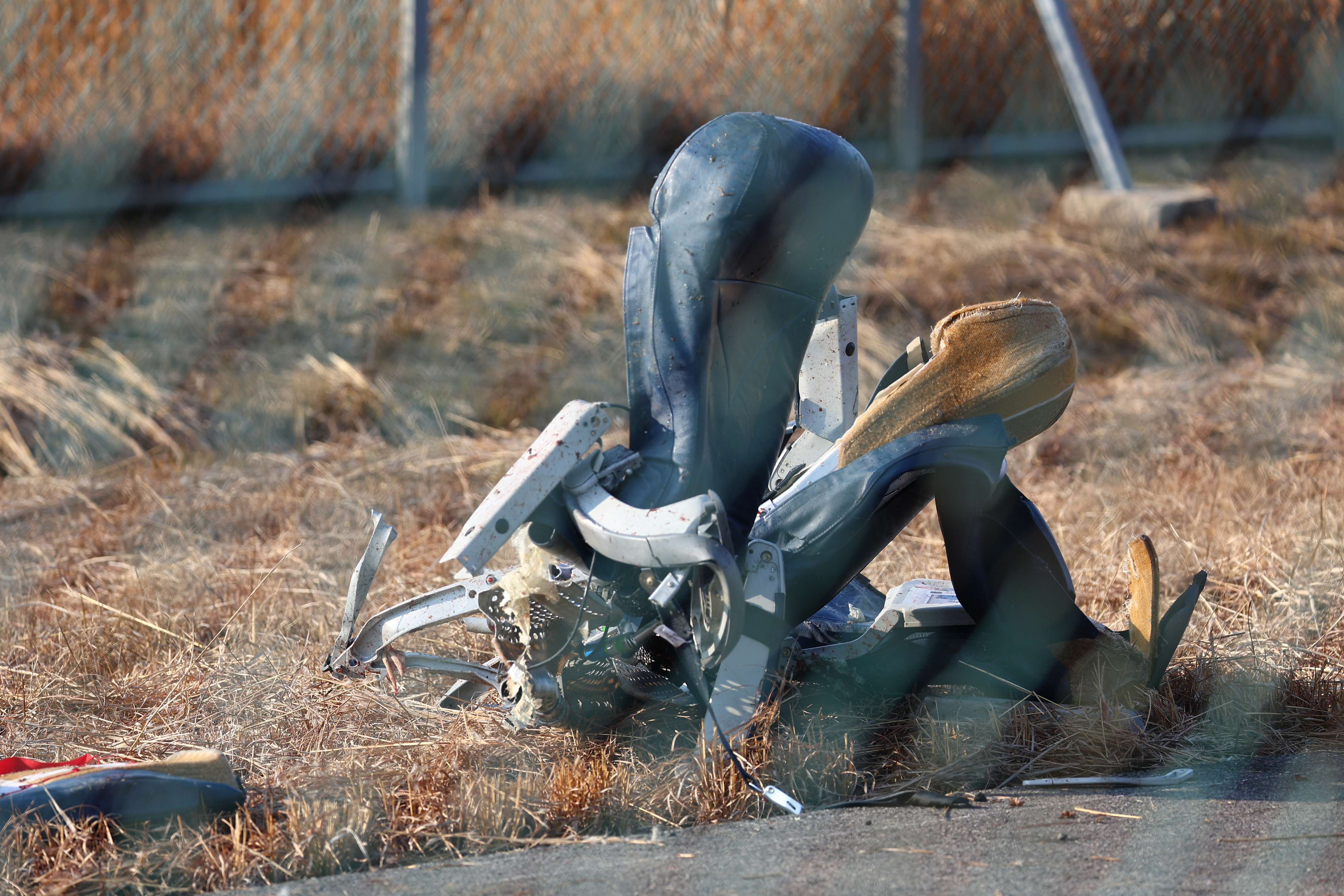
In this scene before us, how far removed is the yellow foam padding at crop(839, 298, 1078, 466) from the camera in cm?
230

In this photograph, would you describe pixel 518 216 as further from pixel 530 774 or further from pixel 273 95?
pixel 530 774

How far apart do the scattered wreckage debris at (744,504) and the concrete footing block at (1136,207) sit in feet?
15.9

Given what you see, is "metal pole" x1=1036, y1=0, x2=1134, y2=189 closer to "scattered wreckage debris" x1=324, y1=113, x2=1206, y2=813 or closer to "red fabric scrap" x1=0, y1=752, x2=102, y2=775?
"scattered wreckage debris" x1=324, y1=113, x2=1206, y2=813

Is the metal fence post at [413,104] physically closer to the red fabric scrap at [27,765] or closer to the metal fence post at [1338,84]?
the red fabric scrap at [27,765]

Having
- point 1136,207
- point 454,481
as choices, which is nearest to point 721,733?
point 454,481

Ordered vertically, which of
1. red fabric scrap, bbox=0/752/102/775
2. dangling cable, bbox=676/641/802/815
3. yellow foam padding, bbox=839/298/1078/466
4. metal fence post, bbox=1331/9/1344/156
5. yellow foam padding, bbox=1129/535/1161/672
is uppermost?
metal fence post, bbox=1331/9/1344/156

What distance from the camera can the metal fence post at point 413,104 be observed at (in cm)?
608

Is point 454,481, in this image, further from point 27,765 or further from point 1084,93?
point 1084,93

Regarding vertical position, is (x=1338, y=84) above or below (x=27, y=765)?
above

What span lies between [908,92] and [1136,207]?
136cm

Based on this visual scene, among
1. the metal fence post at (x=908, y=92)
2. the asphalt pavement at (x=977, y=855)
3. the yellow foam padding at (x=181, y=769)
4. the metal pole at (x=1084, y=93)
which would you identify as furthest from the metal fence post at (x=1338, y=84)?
the yellow foam padding at (x=181, y=769)

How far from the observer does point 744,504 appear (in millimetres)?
2332

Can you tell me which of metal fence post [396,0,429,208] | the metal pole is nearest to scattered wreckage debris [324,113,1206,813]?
metal fence post [396,0,429,208]

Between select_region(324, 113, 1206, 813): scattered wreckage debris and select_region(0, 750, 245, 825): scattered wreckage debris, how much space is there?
1.29ft
